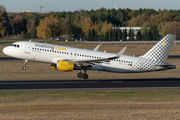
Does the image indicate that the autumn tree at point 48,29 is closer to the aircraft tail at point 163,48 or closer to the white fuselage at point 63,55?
the white fuselage at point 63,55

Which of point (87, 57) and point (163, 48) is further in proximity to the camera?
point (163, 48)

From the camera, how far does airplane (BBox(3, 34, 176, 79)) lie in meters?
37.8

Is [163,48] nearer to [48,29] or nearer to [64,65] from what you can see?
[64,65]

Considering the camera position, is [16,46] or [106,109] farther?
[16,46]

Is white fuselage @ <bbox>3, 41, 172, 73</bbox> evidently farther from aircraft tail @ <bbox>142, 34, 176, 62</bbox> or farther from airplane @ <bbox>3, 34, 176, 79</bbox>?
aircraft tail @ <bbox>142, 34, 176, 62</bbox>

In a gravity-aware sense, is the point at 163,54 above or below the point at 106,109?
above

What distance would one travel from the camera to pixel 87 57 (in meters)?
38.3

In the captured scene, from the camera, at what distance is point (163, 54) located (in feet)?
127

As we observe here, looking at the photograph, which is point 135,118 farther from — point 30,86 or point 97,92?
point 30,86

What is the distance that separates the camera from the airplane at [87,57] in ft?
124

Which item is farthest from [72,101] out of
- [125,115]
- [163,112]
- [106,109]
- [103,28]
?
[103,28]

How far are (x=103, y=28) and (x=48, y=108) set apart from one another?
6687 inches

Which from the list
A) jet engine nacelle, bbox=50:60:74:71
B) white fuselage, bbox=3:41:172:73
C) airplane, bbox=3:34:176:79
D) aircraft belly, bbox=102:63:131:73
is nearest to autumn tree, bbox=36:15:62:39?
white fuselage, bbox=3:41:172:73

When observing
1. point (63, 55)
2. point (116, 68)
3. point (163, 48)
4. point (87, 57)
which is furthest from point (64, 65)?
point (163, 48)
